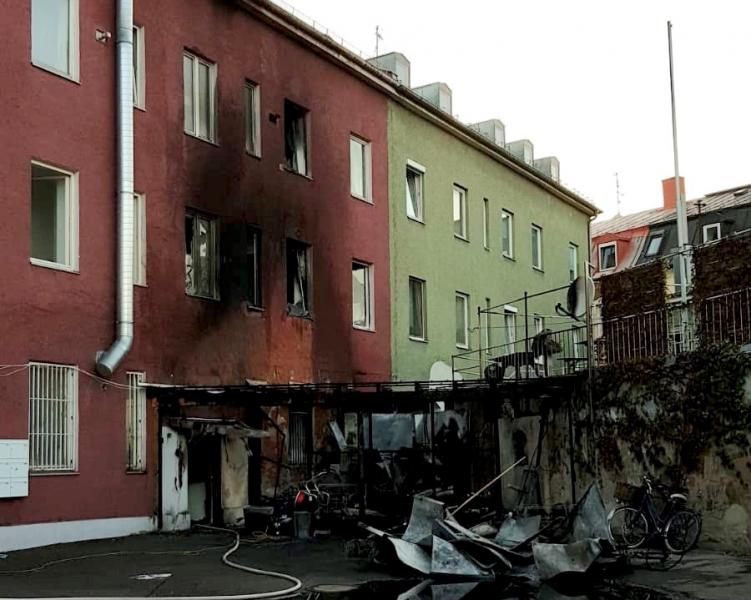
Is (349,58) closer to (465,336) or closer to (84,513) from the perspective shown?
(465,336)

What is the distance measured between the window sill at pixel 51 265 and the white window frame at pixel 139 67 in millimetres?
3642

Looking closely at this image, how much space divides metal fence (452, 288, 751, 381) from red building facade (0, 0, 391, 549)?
489 centimetres

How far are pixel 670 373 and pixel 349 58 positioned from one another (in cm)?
1274

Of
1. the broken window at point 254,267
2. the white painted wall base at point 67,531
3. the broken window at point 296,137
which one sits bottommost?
the white painted wall base at point 67,531

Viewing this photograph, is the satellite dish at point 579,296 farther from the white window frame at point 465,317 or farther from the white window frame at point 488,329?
the white window frame at point 488,329

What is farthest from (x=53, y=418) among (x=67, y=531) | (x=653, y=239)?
(x=653, y=239)

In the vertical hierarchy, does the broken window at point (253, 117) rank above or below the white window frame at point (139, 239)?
above

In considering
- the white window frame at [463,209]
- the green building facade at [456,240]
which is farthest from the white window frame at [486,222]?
the white window frame at [463,209]

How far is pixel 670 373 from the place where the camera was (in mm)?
16703

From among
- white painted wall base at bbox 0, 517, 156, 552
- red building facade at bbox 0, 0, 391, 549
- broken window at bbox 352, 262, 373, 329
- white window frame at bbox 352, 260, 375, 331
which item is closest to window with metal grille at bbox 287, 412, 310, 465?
red building facade at bbox 0, 0, 391, 549

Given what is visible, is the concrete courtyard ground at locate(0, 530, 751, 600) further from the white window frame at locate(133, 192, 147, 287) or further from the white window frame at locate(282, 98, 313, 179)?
the white window frame at locate(282, 98, 313, 179)

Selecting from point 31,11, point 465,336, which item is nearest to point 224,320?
point 31,11

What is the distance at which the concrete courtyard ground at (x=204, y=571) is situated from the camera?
483 inches

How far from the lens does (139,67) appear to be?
19719mm
